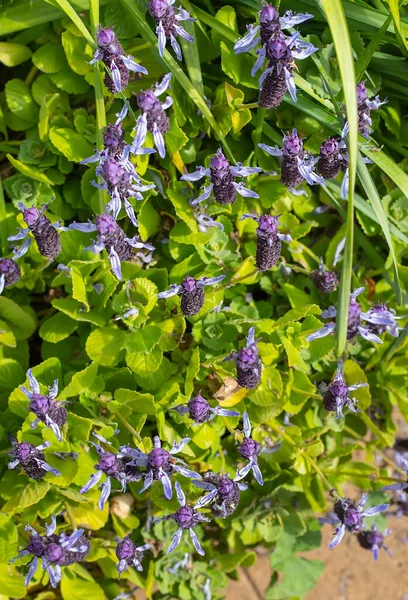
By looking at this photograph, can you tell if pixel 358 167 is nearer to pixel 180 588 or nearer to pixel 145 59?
pixel 145 59

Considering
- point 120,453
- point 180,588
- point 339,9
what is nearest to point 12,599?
point 180,588

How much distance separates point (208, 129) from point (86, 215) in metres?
0.42

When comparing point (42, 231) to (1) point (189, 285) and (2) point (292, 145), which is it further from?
(2) point (292, 145)

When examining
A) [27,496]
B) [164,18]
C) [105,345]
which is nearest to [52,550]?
[27,496]

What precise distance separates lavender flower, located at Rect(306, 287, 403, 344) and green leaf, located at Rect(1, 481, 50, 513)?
0.72 meters

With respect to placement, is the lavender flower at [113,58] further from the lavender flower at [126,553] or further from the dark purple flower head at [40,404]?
the lavender flower at [126,553]

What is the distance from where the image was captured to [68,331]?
1.60 metres

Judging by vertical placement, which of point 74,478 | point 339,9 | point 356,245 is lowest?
point 74,478

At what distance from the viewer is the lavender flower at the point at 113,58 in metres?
1.23

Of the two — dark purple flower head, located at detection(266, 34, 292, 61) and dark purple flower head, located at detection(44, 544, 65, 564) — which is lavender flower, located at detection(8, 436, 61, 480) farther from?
dark purple flower head, located at detection(266, 34, 292, 61)

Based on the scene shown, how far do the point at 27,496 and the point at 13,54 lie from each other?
110 cm

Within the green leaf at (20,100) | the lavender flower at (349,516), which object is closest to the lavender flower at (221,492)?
the lavender flower at (349,516)

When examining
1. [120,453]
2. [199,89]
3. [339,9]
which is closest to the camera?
[339,9]

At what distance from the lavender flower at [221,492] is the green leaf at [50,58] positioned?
3.54ft
